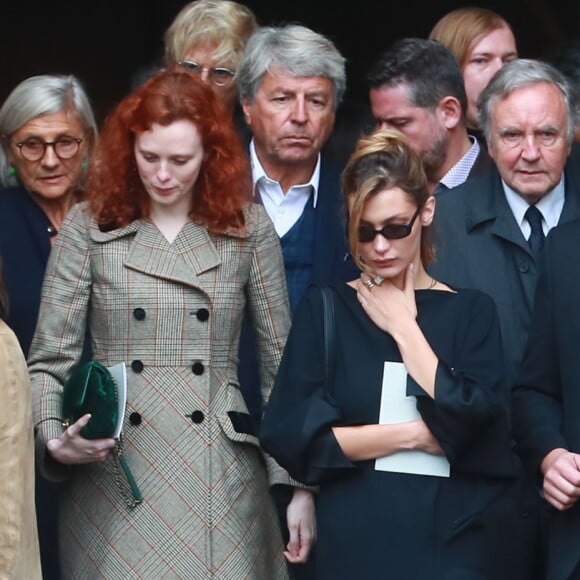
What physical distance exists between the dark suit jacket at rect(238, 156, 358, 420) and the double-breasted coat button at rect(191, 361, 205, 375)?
47 centimetres

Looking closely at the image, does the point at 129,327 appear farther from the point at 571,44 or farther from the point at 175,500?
the point at 571,44

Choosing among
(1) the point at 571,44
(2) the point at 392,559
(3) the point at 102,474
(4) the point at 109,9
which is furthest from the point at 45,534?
(4) the point at 109,9

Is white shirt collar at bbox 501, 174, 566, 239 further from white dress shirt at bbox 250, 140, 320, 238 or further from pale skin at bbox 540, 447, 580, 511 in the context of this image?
pale skin at bbox 540, 447, 580, 511

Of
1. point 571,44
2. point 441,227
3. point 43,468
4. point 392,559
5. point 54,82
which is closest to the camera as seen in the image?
point 392,559

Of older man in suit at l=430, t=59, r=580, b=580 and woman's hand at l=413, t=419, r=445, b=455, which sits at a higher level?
older man in suit at l=430, t=59, r=580, b=580

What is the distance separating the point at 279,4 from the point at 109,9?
2.62 feet

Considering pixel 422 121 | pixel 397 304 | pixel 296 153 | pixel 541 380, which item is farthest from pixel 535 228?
pixel 541 380

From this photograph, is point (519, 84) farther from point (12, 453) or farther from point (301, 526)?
point (12, 453)

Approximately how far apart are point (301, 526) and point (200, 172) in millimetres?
942

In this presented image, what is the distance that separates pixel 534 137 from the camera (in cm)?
508

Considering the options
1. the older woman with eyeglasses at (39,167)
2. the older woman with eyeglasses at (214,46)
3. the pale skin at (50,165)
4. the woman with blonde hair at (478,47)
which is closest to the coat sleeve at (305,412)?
the older woman with eyeglasses at (39,167)

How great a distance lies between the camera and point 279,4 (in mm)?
8609

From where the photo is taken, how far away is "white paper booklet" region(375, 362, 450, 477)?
4.34 meters

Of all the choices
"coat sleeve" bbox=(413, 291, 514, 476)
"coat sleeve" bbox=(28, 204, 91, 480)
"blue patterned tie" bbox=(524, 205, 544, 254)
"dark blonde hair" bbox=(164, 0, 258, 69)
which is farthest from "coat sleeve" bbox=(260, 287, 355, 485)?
"dark blonde hair" bbox=(164, 0, 258, 69)
